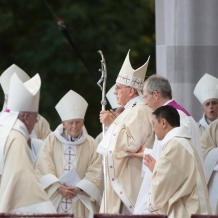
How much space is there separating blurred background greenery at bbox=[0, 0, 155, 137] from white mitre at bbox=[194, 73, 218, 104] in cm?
669

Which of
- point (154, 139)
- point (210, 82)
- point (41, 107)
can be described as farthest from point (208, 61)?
point (41, 107)

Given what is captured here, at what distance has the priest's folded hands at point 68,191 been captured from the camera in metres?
10.3

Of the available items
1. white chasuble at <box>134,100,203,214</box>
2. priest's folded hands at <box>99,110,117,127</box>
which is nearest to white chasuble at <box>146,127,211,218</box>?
white chasuble at <box>134,100,203,214</box>

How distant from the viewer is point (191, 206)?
766 centimetres

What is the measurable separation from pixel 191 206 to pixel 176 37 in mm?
3491

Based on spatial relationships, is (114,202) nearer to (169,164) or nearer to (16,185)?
(169,164)

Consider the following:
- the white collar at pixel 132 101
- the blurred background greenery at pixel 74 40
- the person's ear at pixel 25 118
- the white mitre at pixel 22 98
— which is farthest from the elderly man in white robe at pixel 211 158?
the blurred background greenery at pixel 74 40

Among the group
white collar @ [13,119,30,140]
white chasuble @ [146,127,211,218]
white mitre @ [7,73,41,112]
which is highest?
white mitre @ [7,73,41,112]

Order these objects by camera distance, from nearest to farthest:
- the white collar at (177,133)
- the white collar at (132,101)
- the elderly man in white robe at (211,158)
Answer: the white collar at (177,133), the white collar at (132,101), the elderly man in white robe at (211,158)

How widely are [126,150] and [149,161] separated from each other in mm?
687

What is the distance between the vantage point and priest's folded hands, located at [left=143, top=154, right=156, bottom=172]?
8.24m

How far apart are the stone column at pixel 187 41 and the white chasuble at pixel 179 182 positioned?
3.06 metres

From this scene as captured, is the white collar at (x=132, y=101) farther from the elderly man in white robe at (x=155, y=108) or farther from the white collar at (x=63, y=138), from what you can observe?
the white collar at (x=63, y=138)

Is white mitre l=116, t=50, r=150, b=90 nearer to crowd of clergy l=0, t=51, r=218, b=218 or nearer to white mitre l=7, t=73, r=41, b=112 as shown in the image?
crowd of clergy l=0, t=51, r=218, b=218
